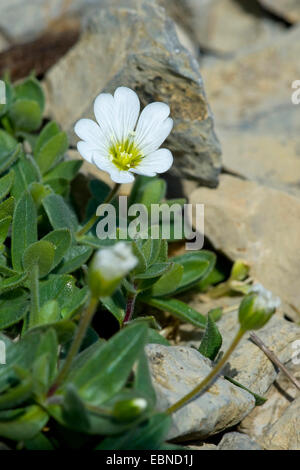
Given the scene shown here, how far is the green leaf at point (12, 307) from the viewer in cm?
302

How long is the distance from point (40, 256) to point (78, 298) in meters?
0.33

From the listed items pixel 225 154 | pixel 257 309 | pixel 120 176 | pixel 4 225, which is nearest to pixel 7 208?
pixel 4 225

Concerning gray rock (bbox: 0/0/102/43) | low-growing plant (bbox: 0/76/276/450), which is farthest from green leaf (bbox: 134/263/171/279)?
gray rock (bbox: 0/0/102/43)

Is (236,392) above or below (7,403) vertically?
below

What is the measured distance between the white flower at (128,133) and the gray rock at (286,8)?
3.74 meters

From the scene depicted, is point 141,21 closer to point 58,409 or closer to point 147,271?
point 147,271

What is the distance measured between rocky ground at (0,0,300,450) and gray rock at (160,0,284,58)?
0.10 feet

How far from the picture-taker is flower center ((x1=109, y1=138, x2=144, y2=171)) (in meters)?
3.34

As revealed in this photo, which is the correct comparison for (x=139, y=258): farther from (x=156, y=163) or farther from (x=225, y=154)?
(x=225, y=154)

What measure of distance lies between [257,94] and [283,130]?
0.67 m

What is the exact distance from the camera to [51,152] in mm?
4000

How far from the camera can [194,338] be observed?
12.7 ft
